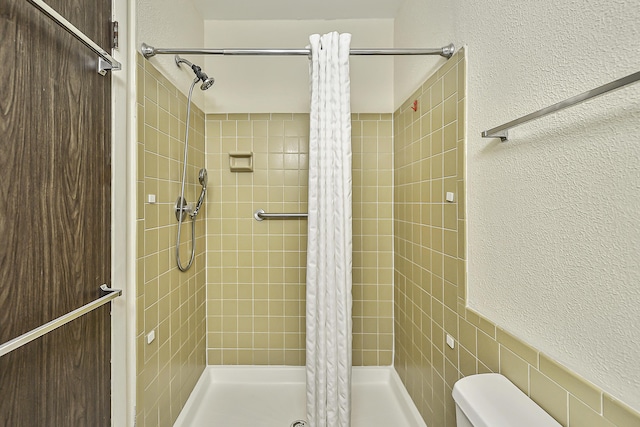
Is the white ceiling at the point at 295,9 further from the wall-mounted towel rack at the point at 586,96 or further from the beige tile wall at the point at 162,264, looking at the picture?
the wall-mounted towel rack at the point at 586,96

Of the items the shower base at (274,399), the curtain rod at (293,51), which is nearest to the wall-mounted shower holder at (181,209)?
the curtain rod at (293,51)

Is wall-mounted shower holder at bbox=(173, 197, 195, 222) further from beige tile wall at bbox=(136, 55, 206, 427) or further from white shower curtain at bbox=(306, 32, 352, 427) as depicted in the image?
white shower curtain at bbox=(306, 32, 352, 427)

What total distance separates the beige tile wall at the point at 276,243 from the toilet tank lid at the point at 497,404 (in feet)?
4.42

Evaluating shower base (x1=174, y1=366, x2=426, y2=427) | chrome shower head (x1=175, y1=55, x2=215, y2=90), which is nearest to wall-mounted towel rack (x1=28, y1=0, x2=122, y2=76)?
chrome shower head (x1=175, y1=55, x2=215, y2=90)

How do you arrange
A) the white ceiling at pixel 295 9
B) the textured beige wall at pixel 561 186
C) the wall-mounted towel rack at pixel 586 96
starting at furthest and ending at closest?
the white ceiling at pixel 295 9, the textured beige wall at pixel 561 186, the wall-mounted towel rack at pixel 586 96

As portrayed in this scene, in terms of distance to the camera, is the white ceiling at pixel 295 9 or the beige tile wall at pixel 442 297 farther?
the white ceiling at pixel 295 9

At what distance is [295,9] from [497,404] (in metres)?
2.33

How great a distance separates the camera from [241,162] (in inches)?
86.6

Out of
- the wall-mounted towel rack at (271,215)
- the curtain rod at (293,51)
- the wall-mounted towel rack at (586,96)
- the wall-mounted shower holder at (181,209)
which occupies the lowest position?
the wall-mounted towel rack at (271,215)

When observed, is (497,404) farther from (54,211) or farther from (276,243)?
(276,243)

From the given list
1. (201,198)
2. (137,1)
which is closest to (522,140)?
(137,1)

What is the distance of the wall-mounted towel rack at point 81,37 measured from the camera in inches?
29.8

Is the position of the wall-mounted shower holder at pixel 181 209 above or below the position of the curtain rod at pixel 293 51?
below

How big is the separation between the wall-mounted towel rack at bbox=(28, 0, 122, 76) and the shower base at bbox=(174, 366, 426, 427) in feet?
5.75
